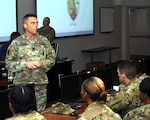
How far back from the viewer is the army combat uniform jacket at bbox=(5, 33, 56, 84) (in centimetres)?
411

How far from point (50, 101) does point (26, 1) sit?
2.26m

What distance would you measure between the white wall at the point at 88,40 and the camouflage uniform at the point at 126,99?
15.1ft

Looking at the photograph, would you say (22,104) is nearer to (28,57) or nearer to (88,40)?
(28,57)

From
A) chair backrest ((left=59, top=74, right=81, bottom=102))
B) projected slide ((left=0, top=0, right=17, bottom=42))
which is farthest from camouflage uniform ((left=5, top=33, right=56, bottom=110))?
projected slide ((left=0, top=0, right=17, bottom=42))

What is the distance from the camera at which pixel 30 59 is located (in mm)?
4125

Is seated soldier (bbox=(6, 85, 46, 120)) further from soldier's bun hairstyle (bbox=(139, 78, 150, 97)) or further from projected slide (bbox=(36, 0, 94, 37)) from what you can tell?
projected slide (bbox=(36, 0, 94, 37))

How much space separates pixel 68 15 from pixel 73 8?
0.30 metres

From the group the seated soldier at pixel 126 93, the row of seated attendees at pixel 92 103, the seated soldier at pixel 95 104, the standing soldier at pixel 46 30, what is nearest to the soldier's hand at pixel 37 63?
the seated soldier at pixel 126 93

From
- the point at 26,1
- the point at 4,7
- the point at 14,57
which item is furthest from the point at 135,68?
the point at 26,1

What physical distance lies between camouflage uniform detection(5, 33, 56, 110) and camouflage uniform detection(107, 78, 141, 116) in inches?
37.9

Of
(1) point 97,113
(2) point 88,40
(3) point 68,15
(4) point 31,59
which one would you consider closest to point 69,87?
(4) point 31,59

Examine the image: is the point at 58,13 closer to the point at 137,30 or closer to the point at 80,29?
the point at 80,29

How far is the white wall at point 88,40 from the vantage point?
805cm

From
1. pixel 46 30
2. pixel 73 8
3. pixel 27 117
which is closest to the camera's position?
pixel 27 117
